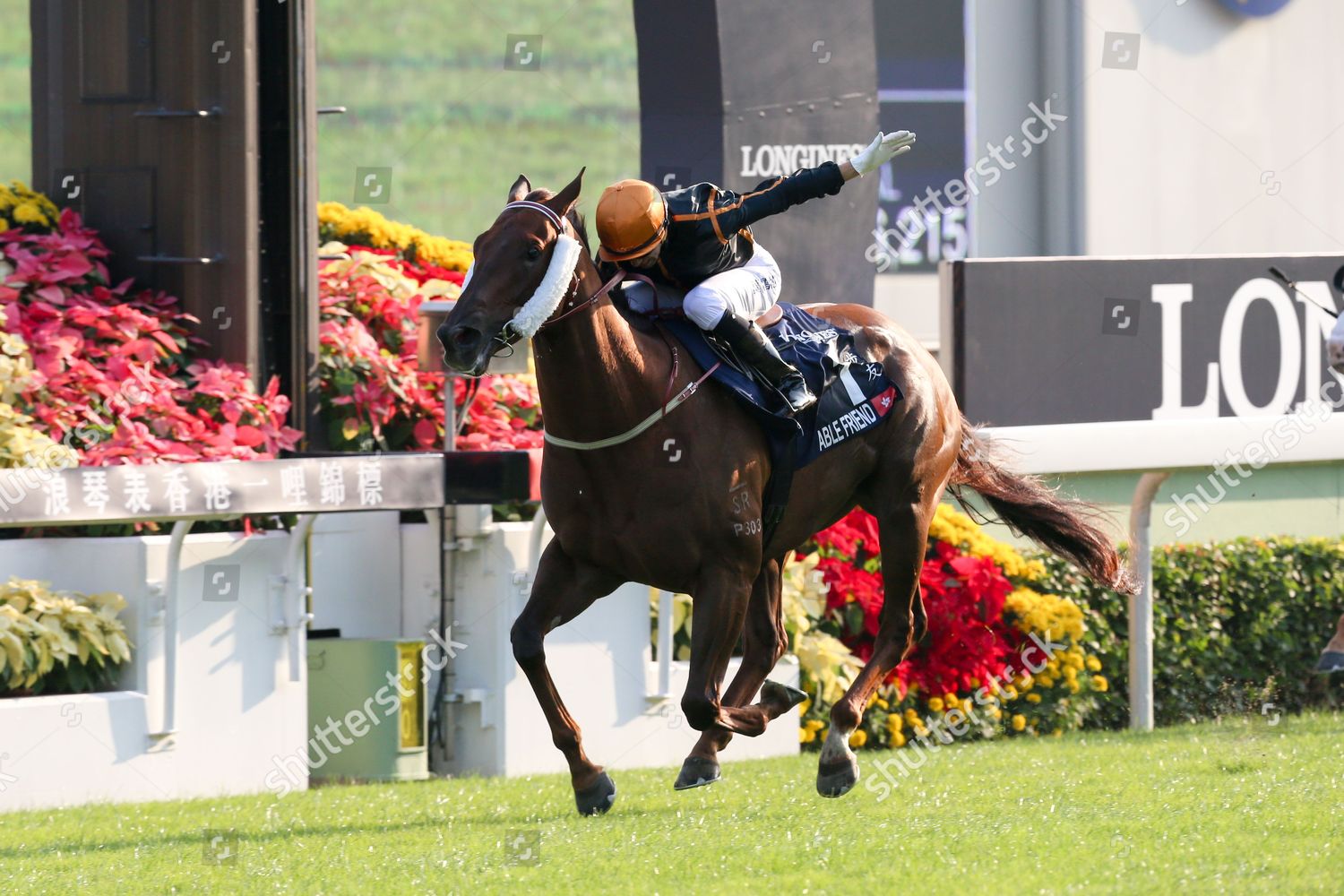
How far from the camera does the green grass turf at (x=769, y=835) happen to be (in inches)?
174

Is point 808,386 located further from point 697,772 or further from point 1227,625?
point 1227,625

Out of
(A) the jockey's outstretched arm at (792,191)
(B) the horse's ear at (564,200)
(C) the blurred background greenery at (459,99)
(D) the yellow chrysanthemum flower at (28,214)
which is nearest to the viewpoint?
(B) the horse's ear at (564,200)

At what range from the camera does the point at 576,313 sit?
482 cm

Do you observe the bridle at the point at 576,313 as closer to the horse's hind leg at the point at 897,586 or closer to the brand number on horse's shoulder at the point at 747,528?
the brand number on horse's shoulder at the point at 747,528

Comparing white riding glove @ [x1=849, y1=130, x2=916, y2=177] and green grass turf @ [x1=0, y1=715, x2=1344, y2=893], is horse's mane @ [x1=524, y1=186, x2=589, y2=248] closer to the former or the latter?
white riding glove @ [x1=849, y1=130, x2=916, y2=177]

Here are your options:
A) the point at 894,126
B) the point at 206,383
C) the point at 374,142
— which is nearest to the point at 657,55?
the point at 206,383

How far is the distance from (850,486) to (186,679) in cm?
232

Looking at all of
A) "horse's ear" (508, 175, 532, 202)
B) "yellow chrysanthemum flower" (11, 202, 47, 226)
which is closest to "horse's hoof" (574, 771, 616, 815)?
"horse's ear" (508, 175, 532, 202)

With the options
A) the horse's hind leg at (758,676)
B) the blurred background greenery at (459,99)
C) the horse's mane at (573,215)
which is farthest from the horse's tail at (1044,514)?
the blurred background greenery at (459,99)

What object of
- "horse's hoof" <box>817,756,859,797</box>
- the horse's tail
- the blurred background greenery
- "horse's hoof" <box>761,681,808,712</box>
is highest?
the blurred background greenery

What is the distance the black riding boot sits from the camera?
5.21 meters

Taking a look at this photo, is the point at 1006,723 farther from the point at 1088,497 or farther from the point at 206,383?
the point at 206,383

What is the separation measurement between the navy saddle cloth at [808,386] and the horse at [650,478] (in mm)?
50

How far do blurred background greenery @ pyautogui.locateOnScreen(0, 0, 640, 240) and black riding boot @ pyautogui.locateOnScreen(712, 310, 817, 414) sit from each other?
18.2 metres
